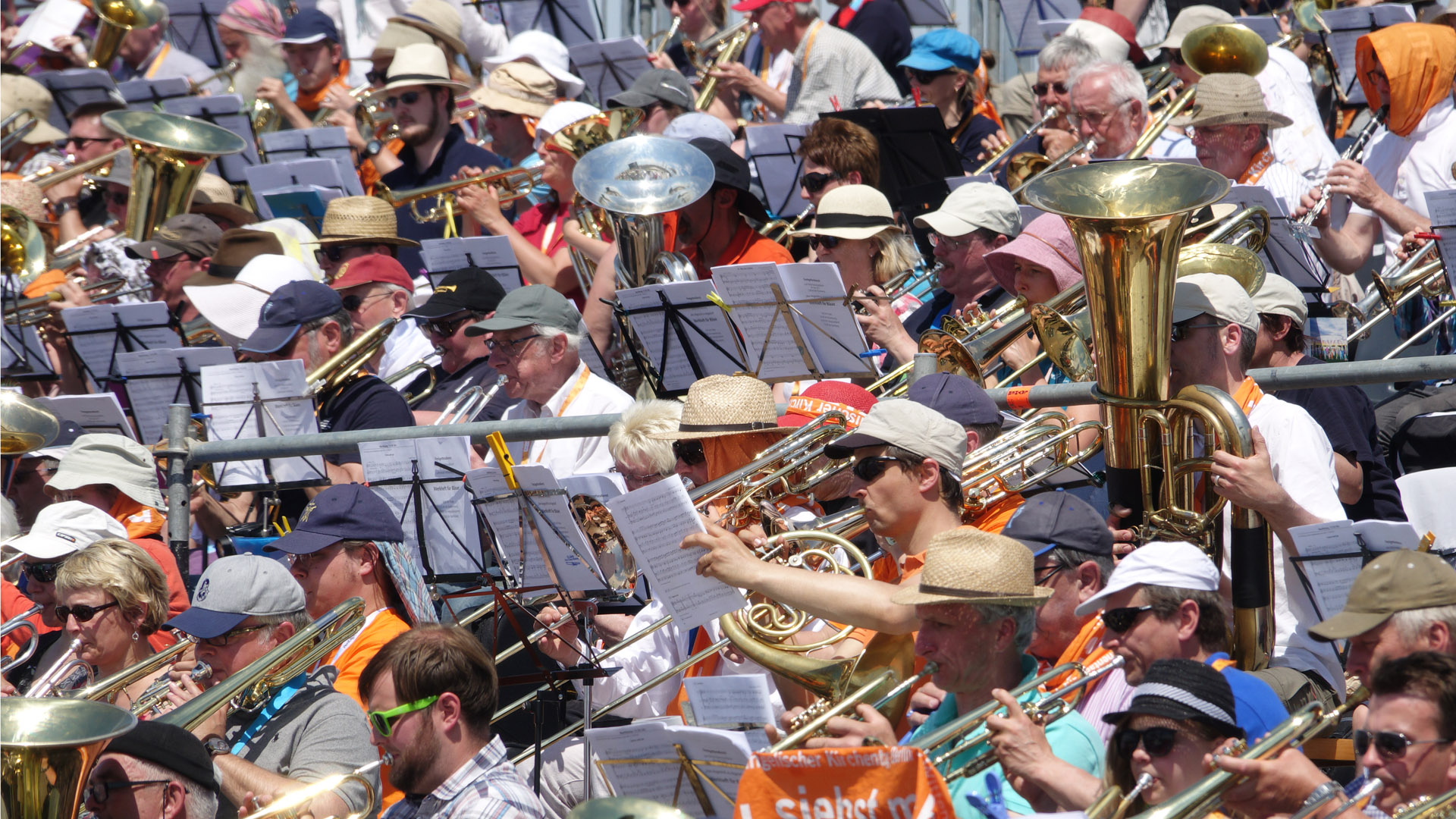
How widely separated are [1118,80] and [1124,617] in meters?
4.47

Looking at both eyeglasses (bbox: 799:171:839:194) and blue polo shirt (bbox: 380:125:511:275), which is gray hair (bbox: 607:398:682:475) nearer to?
eyeglasses (bbox: 799:171:839:194)

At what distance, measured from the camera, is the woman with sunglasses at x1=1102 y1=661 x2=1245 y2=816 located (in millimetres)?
3422

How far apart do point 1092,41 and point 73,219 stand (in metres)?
6.19

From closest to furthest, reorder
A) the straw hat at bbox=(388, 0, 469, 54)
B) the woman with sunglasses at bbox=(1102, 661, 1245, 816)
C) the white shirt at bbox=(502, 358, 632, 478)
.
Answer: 1. the woman with sunglasses at bbox=(1102, 661, 1245, 816)
2. the white shirt at bbox=(502, 358, 632, 478)
3. the straw hat at bbox=(388, 0, 469, 54)

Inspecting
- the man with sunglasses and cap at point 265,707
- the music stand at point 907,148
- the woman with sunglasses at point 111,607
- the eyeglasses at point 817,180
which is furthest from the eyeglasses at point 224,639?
the music stand at point 907,148

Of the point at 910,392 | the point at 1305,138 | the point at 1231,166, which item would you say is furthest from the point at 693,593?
the point at 1305,138

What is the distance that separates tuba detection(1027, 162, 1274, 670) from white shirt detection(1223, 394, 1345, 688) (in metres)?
0.20

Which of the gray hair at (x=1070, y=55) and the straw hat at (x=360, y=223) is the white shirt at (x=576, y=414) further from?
the gray hair at (x=1070, y=55)

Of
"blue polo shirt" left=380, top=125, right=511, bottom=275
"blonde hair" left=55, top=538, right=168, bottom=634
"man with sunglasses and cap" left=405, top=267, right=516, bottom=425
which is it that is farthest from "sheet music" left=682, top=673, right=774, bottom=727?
"blue polo shirt" left=380, top=125, right=511, bottom=275

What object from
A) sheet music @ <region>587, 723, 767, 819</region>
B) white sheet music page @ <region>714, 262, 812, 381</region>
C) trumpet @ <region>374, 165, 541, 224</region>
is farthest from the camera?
trumpet @ <region>374, 165, 541, 224</region>

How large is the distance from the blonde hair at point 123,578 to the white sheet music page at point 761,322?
2114mm

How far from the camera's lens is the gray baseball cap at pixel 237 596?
511cm

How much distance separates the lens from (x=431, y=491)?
5781mm

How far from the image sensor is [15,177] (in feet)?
34.5
